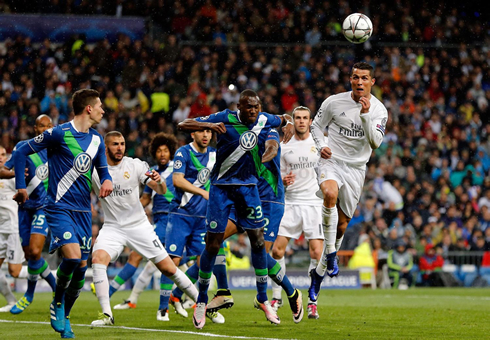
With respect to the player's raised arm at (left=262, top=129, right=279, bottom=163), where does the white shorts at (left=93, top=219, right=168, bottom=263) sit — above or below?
below

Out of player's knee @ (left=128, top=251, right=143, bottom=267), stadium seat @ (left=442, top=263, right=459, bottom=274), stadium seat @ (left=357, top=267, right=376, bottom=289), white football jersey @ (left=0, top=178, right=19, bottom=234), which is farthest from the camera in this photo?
stadium seat @ (left=442, top=263, right=459, bottom=274)

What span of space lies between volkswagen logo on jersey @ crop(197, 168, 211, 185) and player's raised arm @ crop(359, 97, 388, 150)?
2.67m

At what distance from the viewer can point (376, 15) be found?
95.5 feet

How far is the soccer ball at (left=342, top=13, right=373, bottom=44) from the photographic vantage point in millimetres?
11703

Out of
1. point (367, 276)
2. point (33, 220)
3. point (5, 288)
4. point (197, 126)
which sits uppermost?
point (197, 126)

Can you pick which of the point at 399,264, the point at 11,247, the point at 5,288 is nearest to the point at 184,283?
the point at 5,288

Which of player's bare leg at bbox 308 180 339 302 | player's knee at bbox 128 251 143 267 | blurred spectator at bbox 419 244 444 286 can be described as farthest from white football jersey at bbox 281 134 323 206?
blurred spectator at bbox 419 244 444 286

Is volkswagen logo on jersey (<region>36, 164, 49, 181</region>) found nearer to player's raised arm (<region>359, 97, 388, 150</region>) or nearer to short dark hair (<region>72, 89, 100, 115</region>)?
short dark hair (<region>72, 89, 100, 115</region>)

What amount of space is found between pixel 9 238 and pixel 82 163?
5.03 m

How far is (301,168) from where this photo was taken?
1232 centimetres

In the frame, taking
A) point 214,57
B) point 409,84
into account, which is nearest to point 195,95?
point 214,57

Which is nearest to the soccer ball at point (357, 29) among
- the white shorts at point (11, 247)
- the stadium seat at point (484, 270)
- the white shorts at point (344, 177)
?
the white shorts at point (344, 177)

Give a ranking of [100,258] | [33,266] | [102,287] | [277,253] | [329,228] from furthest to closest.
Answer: [277,253] < [33,266] < [329,228] < [100,258] < [102,287]

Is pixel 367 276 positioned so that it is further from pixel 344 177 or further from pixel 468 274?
pixel 344 177
